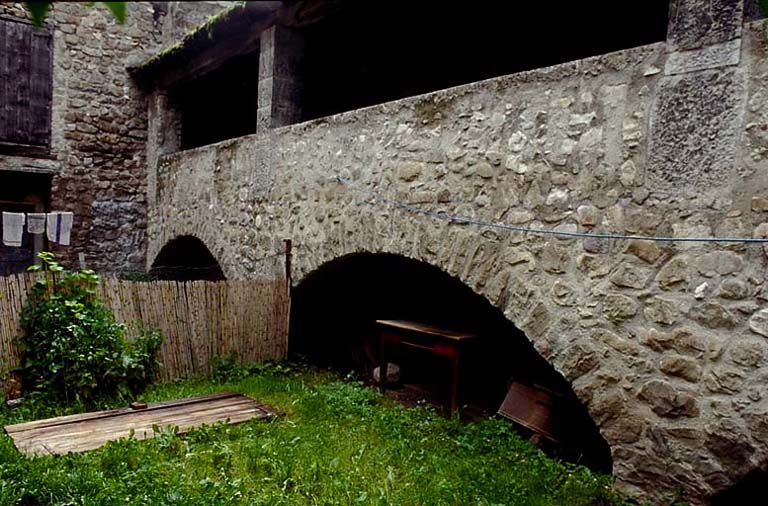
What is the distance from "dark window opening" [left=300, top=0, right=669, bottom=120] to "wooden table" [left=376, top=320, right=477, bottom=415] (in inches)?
117

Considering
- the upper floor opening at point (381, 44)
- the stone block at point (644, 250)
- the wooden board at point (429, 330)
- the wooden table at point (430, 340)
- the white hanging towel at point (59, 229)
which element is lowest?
the wooden table at point (430, 340)

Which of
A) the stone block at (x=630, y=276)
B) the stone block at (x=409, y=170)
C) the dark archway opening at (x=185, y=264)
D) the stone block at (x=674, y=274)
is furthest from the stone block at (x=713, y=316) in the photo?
the dark archway opening at (x=185, y=264)

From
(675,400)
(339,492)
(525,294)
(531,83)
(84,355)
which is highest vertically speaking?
(531,83)

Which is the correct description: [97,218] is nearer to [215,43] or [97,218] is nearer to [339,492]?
[215,43]

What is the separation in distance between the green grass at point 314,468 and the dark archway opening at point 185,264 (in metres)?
4.73

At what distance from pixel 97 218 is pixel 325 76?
437 centimetres

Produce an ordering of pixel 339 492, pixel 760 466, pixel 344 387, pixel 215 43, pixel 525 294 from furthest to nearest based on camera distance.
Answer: pixel 215 43 < pixel 344 387 < pixel 525 294 < pixel 339 492 < pixel 760 466

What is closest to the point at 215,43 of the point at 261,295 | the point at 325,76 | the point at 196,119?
the point at 325,76

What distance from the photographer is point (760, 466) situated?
10.0 feet

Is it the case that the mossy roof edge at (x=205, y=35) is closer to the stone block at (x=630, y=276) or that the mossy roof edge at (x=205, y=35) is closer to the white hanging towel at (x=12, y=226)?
the white hanging towel at (x=12, y=226)

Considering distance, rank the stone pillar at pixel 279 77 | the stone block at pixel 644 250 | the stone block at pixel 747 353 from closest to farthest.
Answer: the stone block at pixel 747 353 → the stone block at pixel 644 250 → the stone pillar at pixel 279 77

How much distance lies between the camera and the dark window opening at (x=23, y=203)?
9336mm

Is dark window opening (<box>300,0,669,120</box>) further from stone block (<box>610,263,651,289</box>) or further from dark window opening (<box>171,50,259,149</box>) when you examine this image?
stone block (<box>610,263,651,289</box>)

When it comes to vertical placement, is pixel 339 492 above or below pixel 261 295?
below
